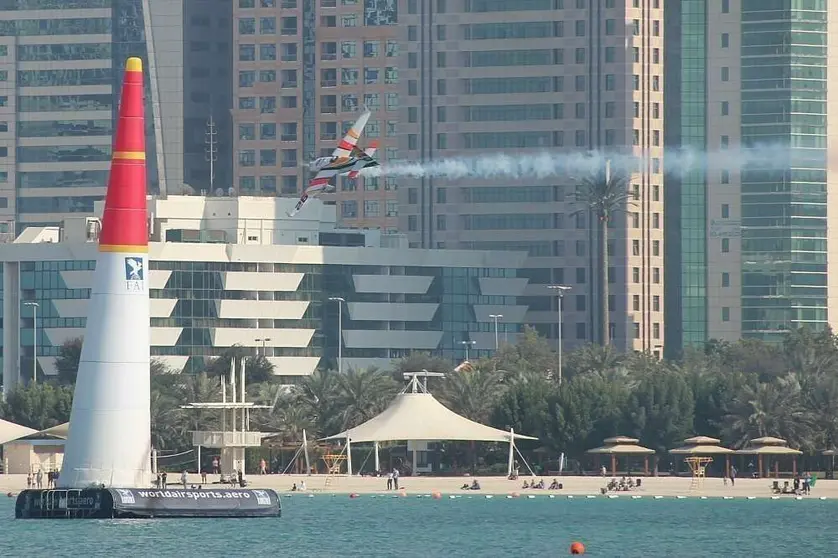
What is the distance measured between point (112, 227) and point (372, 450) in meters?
70.0

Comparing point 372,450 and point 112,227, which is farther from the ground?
point 112,227

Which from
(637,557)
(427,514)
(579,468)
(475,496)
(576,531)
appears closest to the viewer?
(637,557)

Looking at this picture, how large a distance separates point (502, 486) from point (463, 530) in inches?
1222

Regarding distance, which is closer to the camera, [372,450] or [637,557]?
[637,557]

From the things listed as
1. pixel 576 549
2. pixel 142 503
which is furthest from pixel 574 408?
pixel 142 503

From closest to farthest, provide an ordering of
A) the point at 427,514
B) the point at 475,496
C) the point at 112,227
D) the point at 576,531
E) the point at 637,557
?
1. the point at 112,227
2. the point at 637,557
3. the point at 576,531
4. the point at 427,514
5. the point at 475,496

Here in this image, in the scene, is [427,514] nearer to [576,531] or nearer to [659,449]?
[576,531]

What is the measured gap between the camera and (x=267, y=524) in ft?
436

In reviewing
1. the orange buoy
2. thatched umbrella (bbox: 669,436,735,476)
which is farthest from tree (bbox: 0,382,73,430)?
the orange buoy

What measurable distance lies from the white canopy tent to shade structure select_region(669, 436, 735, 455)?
451 inches

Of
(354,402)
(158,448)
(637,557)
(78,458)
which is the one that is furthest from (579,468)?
(78,458)

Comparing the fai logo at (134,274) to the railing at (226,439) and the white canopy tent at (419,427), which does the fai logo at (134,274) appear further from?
the white canopy tent at (419,427)

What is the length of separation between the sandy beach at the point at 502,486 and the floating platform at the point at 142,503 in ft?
121

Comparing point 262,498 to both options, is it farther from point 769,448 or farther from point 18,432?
point 769,448
